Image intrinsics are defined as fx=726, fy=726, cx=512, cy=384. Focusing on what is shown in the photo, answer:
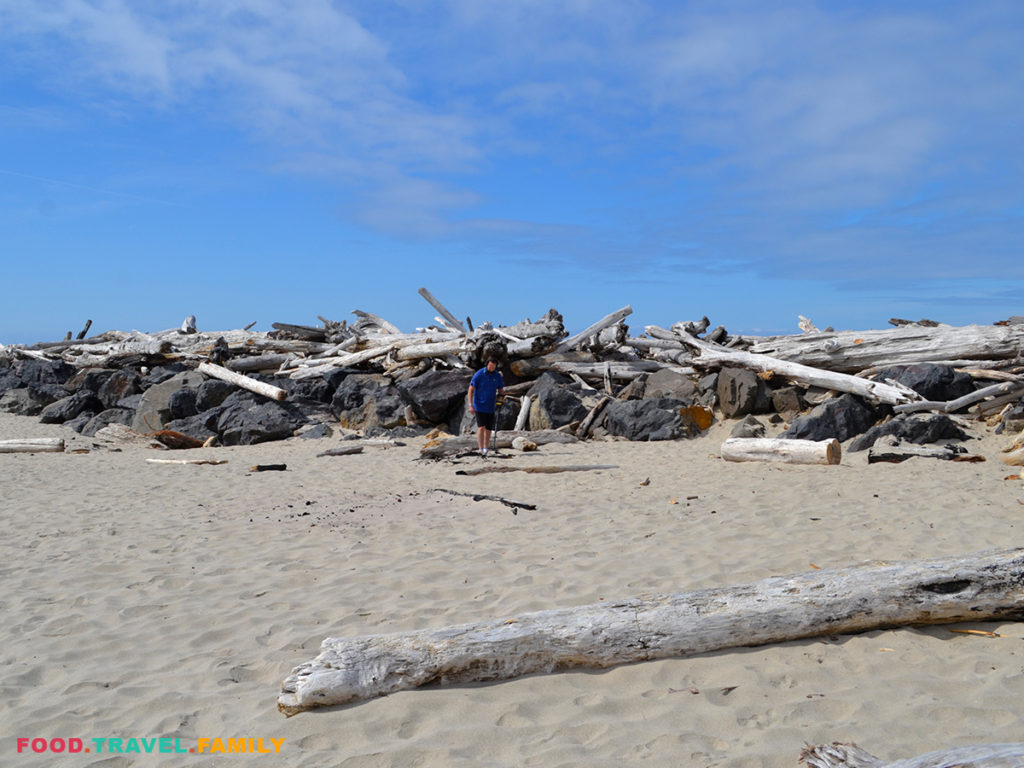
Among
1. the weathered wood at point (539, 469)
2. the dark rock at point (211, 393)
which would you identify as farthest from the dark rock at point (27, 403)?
the weathered wood at point (539, 469)

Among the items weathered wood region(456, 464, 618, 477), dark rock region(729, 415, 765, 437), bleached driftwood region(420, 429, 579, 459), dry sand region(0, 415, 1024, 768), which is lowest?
dry sand region(0, 415, 1024, 768)

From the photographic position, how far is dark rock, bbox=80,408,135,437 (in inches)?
770

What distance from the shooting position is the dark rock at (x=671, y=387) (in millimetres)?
15617

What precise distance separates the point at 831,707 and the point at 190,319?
28193 mm

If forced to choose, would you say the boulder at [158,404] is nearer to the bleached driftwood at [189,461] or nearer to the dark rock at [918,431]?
the bleached driftwood at [189,461]

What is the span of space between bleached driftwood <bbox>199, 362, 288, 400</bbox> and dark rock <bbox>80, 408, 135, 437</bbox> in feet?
7.52

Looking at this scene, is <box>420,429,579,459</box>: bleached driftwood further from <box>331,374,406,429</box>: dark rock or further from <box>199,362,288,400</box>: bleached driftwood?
<box>199,362,288,400</box>: bleached driftwood

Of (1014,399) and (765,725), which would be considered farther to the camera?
(1014,399)

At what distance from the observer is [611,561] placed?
21.7ft

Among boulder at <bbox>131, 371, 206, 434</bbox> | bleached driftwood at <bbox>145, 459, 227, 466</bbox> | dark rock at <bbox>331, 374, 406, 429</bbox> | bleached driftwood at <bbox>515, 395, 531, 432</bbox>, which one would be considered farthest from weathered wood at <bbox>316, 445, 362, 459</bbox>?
boulder at <bbox>131, 371, 206, 434</bbox>

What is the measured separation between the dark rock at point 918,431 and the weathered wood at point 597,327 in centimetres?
697

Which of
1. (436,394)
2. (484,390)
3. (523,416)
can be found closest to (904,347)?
(523,416)

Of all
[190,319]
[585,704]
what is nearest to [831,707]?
[585,704]

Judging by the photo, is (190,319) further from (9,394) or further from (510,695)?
(510,695)
